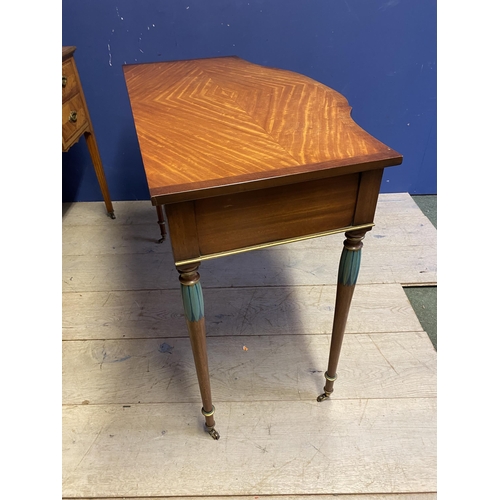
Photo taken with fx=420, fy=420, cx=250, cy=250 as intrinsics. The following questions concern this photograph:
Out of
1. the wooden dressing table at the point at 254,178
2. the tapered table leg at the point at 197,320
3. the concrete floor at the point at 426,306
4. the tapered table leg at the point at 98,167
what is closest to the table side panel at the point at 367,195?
the wooden dressing table at the point at 254,178

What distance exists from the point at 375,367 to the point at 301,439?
0.32 metres

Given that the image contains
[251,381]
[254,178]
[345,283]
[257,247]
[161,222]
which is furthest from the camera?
[161,222]

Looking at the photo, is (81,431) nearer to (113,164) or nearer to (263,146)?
(263,146)

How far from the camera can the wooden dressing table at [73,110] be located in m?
1.55

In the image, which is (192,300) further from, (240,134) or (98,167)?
(98,167)

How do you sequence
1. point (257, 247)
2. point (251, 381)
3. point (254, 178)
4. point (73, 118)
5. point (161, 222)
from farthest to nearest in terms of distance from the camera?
point (161, 222) → point (73, 118) → point (251, 381) → point (257, 247) → point (254, 178)

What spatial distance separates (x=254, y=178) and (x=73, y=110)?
1.20 metres

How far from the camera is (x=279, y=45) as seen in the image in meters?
1.78

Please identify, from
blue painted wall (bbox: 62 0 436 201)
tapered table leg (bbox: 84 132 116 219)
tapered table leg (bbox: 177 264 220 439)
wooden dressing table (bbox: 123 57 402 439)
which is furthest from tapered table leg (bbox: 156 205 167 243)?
tapered table leg (bbox: 177 264 220 439)

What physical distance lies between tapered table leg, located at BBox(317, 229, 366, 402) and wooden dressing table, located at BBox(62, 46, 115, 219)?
116 centimetres

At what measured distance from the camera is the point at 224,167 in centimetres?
77

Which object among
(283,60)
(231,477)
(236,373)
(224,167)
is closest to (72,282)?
(236,373)

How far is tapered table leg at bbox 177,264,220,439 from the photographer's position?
82cm

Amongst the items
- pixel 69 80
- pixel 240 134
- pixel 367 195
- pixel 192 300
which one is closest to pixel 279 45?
pixel 69 80
